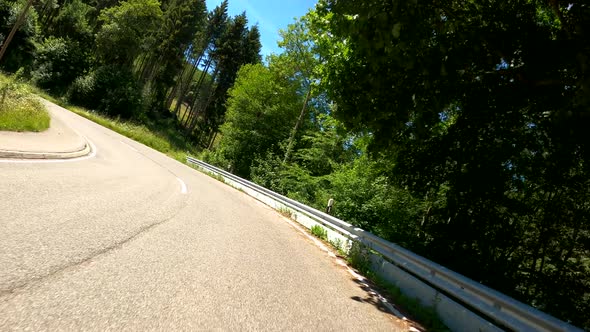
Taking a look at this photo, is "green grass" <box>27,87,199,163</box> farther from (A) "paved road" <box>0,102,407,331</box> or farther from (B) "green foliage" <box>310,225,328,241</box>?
(A) "paved road" <box>0,102,407,331</box>

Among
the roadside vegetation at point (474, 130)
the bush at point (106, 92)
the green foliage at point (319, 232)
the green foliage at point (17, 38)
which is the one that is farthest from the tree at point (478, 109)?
the green foliage at point (17, 38)

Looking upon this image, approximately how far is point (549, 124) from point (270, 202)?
11852 mm

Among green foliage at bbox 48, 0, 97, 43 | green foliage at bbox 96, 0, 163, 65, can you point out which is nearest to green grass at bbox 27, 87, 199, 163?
green foliage at bbox 96, 0, 163, 65

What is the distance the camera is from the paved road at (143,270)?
10.6 ft

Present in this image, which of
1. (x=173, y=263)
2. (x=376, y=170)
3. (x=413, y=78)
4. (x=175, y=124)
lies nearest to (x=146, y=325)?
(x=173, y=263)

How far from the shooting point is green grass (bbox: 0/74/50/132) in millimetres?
13812

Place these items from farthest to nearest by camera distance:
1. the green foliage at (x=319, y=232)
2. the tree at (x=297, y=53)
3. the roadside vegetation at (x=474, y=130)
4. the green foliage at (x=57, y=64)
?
the green foliage at (x=57, y=64) → the tree at (x=297, y=53) → the green foliage at (x=319, y=232) → the roadside vegetation at (x=474, y=130)

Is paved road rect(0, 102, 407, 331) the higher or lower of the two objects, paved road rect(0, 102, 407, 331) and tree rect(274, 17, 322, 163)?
the lower

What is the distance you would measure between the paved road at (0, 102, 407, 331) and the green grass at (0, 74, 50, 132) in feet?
20.5

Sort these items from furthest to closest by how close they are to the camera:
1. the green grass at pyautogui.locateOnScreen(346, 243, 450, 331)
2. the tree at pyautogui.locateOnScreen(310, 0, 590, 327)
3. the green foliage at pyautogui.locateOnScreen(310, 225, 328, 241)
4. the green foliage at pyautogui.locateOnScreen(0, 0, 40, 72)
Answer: the green foliage at pyautogui.locateOnScreen(0, 0, 40, 72) → the green foliage at pyautogui.locateOnScreen(310, 225, 328, 241) → the tree at pyautogui.locateOnScreen(310, 0, 590, 327) → the green grass at pyautogui.locateOnScreen(346, 243, 450, 331)

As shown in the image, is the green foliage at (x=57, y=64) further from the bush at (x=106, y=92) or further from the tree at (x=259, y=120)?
the tree at (x=259, y=120)

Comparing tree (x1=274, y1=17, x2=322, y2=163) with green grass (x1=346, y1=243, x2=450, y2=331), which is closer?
green grass (x1=346, y1=243, x2=450, y2=331)

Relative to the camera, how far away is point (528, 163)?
9656 mm

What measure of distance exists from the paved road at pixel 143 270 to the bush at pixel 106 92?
42.3 meters
